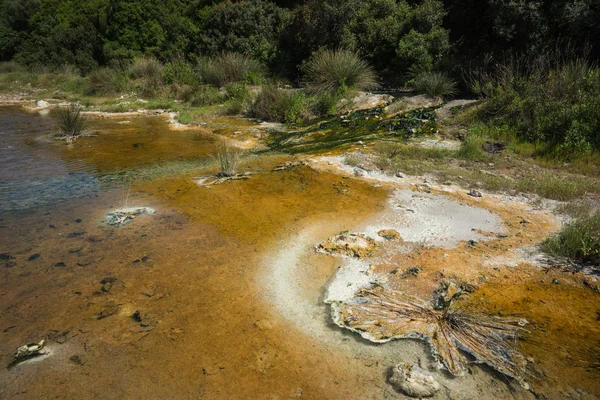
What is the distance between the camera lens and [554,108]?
7336 mm

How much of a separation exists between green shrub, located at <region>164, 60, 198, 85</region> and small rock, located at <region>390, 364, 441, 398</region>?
1422cm

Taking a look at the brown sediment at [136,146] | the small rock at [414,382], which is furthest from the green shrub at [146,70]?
the small rock at [414,382]

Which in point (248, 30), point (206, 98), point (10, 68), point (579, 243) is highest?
point (248, 30)

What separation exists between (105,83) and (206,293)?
1543 cm

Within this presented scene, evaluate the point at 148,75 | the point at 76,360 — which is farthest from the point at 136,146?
the point at 148,75

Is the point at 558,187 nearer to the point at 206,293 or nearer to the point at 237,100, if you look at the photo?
the point at 206,293

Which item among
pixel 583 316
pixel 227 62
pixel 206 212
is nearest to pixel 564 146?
pixel 583 316

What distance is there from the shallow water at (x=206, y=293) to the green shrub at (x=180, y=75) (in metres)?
9.79

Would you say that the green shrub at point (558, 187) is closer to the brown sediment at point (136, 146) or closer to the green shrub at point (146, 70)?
the brown sediment at point (136, 146)

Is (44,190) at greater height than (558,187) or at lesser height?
lesser

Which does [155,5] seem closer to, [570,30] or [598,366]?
[570,30]

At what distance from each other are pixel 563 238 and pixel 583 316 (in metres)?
1.03

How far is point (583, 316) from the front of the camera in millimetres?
2988

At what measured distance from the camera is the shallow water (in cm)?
248
